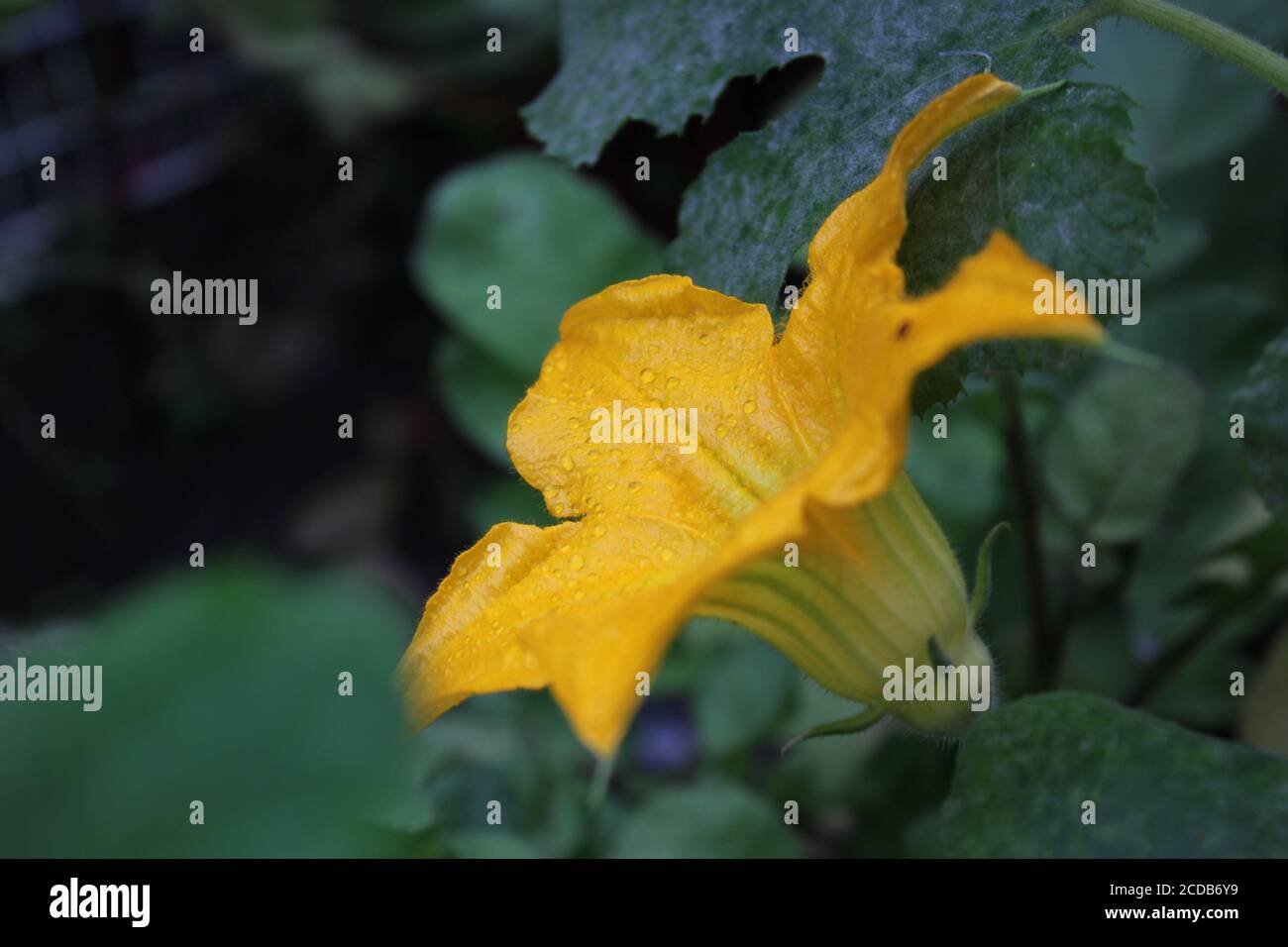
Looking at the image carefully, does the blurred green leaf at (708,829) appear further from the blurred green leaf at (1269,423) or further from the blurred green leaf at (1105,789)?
the blurred green leaf at (1269,423)

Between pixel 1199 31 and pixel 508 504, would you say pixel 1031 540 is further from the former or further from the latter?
pixel 508 504

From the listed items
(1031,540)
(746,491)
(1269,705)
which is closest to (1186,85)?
(1031,540)

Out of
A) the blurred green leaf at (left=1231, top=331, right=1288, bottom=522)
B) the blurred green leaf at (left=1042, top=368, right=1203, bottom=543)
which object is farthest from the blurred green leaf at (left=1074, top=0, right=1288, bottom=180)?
the blurred green leaf at (left=1231, top=331, right=1288, bottom=522)

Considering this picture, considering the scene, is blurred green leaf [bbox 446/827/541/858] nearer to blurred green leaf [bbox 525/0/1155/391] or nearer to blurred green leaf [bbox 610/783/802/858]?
blurred green leaf [bbox 610/783/802/858]

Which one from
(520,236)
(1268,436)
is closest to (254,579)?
(1268,436)

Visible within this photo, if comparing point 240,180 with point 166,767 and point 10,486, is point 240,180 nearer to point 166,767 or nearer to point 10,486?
point 10,486

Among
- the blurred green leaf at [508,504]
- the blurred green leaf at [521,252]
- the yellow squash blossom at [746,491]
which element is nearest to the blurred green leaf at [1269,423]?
the yellow squash blossom at [746,491]
